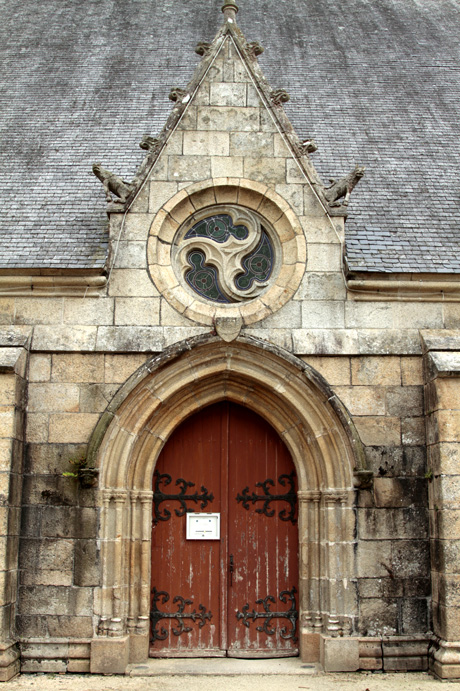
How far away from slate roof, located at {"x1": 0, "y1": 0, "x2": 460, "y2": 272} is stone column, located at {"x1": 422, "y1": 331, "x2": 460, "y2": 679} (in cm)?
132

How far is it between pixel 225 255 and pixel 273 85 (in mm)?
4512

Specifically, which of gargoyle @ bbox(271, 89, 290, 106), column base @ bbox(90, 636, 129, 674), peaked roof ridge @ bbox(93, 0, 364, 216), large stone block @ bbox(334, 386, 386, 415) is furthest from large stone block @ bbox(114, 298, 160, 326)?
column base @ bbox(90, 636, 129, 674)

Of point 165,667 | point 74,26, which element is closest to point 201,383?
point 165,667

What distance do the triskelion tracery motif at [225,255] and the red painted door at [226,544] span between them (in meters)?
1.31

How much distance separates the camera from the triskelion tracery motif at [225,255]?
7266mm

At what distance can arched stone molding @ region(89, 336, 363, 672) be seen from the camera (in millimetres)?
6551

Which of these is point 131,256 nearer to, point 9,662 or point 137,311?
point 137,311

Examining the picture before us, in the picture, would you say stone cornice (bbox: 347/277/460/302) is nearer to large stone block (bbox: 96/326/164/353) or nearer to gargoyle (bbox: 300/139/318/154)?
gargoyle (bbox: 300/139/318/154)

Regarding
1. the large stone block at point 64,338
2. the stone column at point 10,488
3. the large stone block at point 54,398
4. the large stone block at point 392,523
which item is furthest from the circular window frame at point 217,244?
the large stone block at point 392,523

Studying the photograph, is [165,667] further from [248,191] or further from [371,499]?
[248,191]

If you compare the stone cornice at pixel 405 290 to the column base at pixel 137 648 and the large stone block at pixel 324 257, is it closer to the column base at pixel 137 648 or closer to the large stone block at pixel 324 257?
the large stone block at pixel 324 257

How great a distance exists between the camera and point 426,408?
22.6ft

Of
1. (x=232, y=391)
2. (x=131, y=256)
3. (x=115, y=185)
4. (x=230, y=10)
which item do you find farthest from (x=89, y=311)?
(x=230, y=10)

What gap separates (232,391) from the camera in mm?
7195
